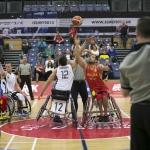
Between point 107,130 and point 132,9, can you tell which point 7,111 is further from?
point 132,9

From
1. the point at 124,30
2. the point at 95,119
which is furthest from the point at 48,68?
the point at 95,119

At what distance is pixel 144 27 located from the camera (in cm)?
307

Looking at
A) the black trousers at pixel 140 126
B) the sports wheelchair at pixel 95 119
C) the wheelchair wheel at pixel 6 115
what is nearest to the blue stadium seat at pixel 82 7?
the wheelchair wheel at pixel 6 115

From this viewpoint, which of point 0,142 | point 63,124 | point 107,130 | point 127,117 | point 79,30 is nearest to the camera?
point 0,142

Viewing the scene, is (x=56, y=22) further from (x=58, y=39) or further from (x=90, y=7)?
(x=90, y=7)

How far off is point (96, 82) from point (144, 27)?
503 cm

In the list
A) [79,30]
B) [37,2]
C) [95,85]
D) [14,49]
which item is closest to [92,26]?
[79,30]

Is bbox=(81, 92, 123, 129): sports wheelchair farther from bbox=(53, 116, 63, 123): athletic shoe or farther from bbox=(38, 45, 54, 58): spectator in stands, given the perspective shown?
bbox=(38, 45, 54, 58): spectator in stands

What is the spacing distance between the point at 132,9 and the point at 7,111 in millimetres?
19156

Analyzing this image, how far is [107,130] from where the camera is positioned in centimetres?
779

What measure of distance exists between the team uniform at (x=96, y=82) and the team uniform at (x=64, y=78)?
40 centimetres

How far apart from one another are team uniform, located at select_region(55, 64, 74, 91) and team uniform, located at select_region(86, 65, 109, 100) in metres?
0.40

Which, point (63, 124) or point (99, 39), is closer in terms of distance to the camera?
point (63, 124)

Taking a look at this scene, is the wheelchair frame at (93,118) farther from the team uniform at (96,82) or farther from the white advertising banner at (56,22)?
the white advertising banner at (56,22)
